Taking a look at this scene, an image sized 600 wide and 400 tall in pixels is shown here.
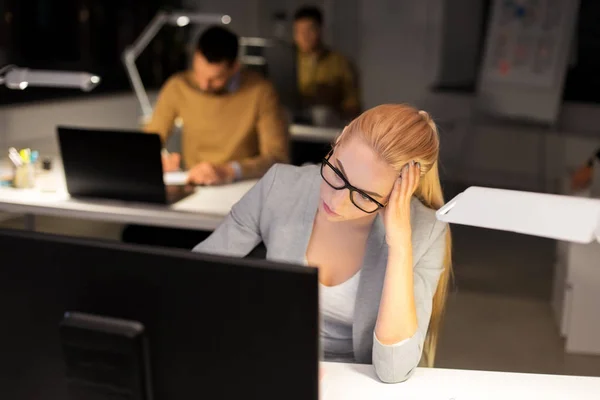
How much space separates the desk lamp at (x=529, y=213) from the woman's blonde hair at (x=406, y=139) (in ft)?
1.14

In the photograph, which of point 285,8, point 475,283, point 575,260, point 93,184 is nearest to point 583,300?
point 575,260

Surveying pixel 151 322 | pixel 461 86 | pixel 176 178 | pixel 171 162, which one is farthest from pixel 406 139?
pixel 461 86

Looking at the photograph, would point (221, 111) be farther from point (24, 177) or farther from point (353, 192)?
point (353, 192)

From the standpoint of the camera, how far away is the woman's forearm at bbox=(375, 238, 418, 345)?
1.49 meters

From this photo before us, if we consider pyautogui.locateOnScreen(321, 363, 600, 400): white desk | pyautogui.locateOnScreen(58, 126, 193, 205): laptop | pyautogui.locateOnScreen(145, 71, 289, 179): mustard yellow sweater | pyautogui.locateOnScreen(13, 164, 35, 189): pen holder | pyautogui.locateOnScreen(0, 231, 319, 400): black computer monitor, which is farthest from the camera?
pyautogui.locateOnScreen(145, 71, 289, 179): mustard yellow sweater

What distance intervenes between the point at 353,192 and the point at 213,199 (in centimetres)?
141

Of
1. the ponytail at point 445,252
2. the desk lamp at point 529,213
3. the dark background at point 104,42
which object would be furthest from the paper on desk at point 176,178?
the dark background at point 104,42

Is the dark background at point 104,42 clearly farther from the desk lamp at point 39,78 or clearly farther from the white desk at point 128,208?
the desk lamp at point 39,78

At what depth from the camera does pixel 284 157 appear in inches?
132

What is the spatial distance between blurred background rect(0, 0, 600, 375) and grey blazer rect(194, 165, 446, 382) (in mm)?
1856

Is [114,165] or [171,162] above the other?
[114,165]

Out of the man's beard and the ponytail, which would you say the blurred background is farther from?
the ponytail

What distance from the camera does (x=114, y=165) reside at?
2.63 metres

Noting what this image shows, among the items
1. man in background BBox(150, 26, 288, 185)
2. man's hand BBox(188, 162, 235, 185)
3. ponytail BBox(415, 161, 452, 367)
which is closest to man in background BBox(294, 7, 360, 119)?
man in background BBox(150, 26, 288, 185)
